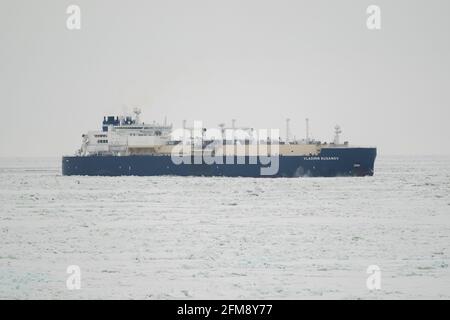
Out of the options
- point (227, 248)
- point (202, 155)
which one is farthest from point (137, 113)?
point (227, 248)

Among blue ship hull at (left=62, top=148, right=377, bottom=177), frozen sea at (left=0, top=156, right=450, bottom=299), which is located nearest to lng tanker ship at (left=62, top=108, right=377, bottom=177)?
blue ship hull at (left=62, top=148, right=377, bottom=177)

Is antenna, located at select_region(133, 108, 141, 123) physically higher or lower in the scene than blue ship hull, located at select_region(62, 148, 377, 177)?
higher

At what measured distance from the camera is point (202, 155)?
212 feet

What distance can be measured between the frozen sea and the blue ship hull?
70.7 feet

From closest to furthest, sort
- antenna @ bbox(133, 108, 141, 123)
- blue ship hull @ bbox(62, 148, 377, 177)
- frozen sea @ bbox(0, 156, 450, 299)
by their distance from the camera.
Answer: frozen sea @ bbox(0, 156, 450, 299)
blue ship hull @ bbox(62, 148, 377, 177)
antenna @ bbox(133, 108, 141, 123)

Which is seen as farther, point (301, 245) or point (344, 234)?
point (344, 234)

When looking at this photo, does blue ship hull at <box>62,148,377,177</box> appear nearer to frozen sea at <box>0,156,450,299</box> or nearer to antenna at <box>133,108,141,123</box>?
antenna at <box>133,108,141,123</box>

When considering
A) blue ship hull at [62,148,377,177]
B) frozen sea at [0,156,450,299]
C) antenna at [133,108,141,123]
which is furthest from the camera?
antenna at [133,108,141,123]

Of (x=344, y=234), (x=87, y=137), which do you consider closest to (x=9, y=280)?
(x=344, y=234)

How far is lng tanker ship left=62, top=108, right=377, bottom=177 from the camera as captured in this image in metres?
60.0

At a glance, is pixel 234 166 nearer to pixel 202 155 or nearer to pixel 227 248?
pixel 202 155
